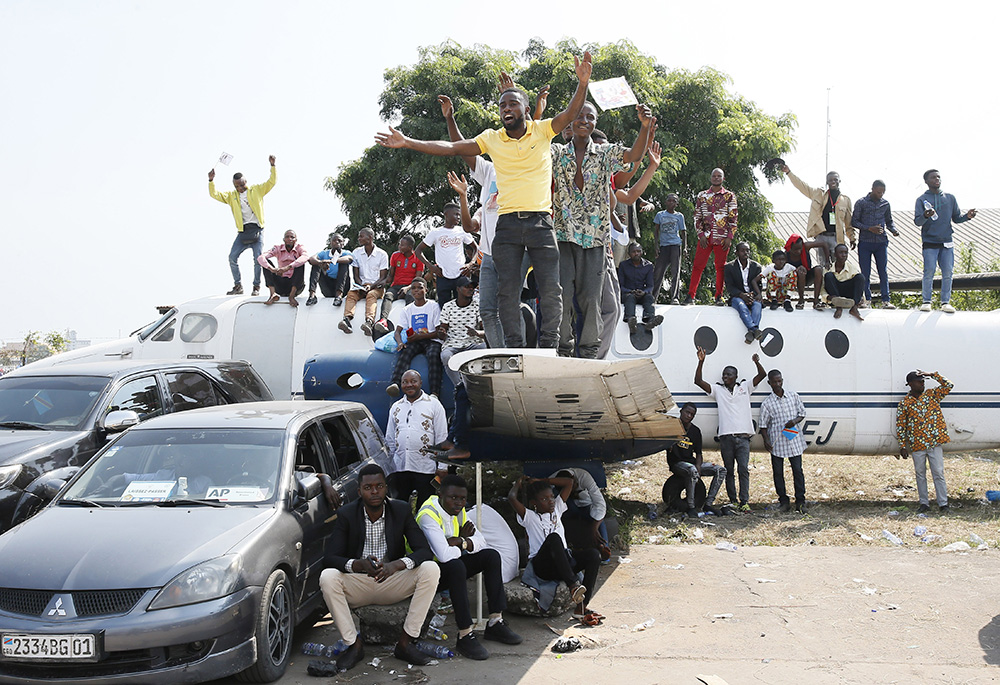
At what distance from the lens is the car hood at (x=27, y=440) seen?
7.48 m

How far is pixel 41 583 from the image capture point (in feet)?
16.9

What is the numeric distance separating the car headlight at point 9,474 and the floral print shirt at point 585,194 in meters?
5.09

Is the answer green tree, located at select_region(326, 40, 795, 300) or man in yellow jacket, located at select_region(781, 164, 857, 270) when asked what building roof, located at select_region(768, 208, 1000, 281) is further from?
man in yellow jacket, located at select_region(781, 164, 857, 270)

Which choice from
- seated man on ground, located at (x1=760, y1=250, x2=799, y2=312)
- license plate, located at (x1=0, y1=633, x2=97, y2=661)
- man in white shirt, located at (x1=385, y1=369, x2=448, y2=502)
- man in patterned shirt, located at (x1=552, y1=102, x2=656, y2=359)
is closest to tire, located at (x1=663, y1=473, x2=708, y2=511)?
seated man on ground, located at (x1=760, y1=250, x2=799, y2=312)

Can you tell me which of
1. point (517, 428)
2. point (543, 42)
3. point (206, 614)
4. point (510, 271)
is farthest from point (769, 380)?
point (543, 42)

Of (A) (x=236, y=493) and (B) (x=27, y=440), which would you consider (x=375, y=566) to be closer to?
(A) (x=236, y=493)

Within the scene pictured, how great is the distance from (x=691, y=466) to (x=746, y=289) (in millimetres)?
3071

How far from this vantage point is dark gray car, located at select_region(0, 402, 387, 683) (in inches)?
195

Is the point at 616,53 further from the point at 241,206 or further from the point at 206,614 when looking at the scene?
the point at 206,614

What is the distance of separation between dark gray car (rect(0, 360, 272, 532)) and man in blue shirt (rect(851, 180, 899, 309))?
970 cm

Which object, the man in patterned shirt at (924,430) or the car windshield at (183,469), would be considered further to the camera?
the man in patterned shirt at (924,430)

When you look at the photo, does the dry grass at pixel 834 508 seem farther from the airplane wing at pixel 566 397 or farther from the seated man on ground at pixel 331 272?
the seated man on ground at pixel 331 272

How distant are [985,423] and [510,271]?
9222mm

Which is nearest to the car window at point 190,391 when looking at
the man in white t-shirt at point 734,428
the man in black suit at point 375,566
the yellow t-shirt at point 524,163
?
the man in black suit at point 375,566
